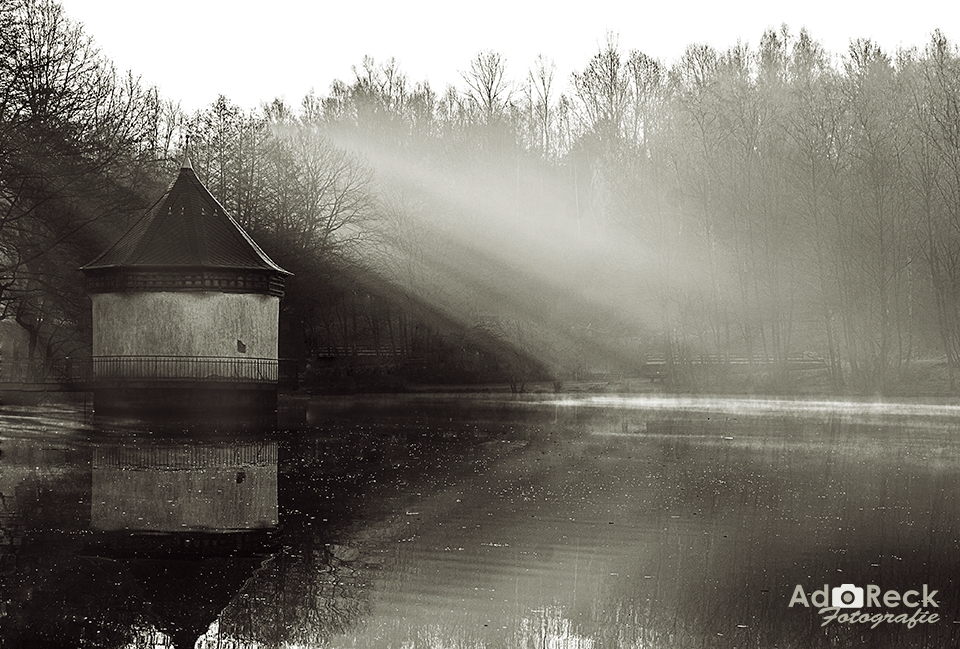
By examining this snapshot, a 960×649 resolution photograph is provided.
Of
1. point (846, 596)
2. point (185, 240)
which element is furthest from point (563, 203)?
point (846, 596)

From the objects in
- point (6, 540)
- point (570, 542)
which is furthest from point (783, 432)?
point (6, 540)

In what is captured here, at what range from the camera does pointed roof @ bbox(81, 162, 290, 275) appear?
114 ft

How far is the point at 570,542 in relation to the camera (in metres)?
11.1

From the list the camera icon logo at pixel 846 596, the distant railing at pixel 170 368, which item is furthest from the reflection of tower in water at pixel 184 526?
the distant railing at pixel 170 368

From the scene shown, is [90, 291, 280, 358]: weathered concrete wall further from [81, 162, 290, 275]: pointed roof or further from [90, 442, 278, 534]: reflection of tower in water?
[90, 442, 278, 534]: reflection of tower in water

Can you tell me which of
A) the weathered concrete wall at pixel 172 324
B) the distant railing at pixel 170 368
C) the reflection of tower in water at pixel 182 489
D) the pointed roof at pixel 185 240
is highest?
the pointed roof at pixel 185 240

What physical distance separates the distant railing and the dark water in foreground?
11.6 m

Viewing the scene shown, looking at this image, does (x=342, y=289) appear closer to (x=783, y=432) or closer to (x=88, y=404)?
(x=88, y=404)

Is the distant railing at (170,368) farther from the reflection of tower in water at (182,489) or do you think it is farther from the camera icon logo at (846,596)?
the camera icon logo at (846,596)

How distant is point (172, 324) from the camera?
34.4m

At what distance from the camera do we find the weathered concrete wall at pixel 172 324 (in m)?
34.4

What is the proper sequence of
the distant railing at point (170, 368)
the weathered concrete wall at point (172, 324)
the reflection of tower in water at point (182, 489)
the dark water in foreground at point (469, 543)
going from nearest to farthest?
the dark water in foreground at point (469, 543) → the reflection of tower in water at point (182, 489) → the distant railing at point (170, 368) → the weathered concrete wall at point (172, 324)

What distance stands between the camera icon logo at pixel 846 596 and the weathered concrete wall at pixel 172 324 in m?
27.7

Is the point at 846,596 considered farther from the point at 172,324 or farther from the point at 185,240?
the point at 185,240
